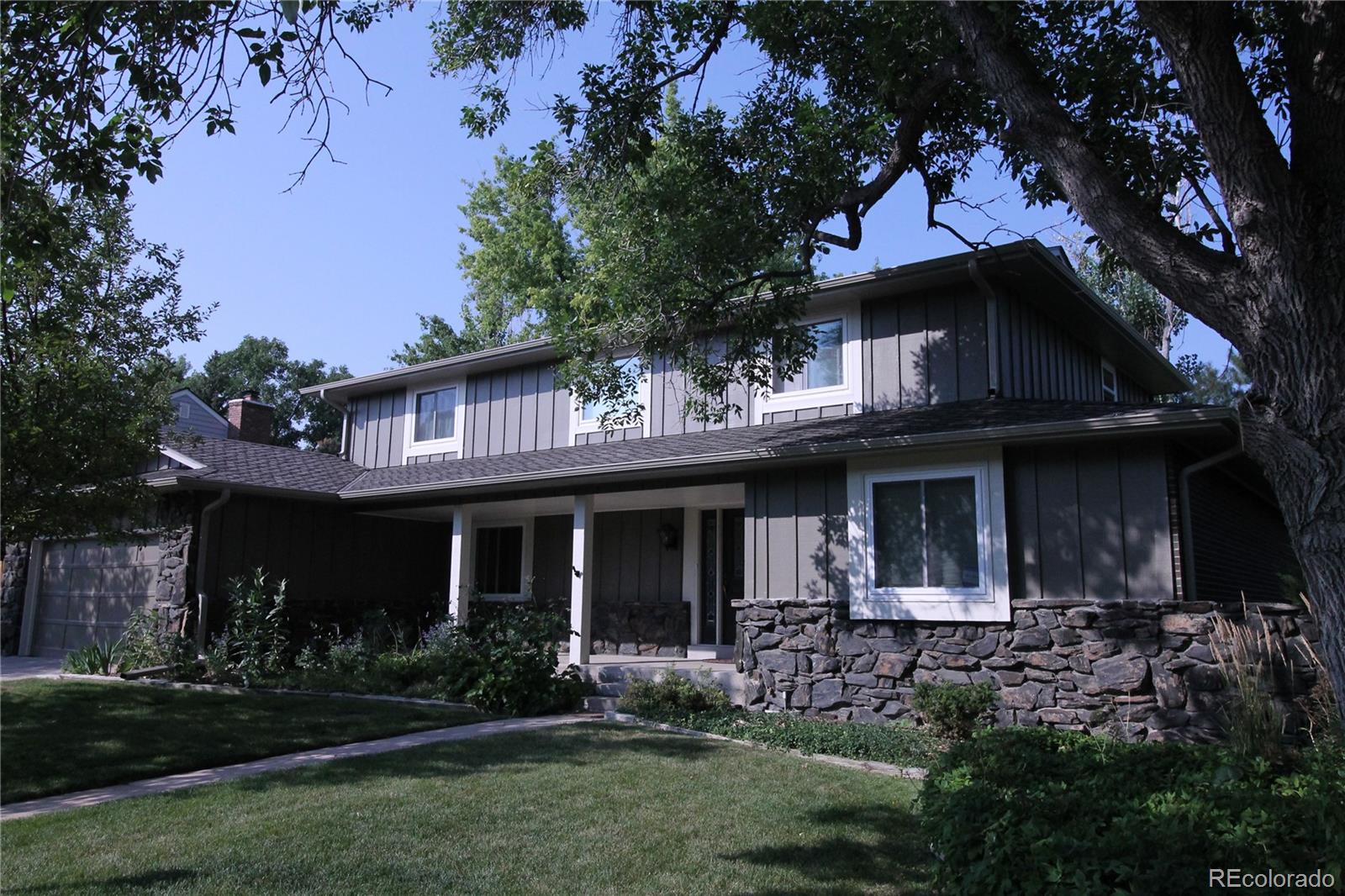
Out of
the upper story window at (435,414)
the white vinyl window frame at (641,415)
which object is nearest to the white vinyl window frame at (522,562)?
the upper story window at (435,414)

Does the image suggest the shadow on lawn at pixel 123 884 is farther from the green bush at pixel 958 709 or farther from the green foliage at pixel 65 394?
the green bush at pixel 958 709

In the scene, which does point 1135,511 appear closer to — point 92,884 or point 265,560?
point 92,884

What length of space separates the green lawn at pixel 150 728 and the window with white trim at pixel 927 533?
14.8ft

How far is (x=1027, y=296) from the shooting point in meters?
11.2

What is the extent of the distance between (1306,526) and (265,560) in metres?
13.1

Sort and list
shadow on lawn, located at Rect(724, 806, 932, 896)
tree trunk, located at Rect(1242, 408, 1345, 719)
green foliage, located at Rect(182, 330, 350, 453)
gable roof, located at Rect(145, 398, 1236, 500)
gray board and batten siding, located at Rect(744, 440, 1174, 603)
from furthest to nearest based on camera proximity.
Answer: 1. green foliage, located at Rect(182, 330, 350, 453)
2. gable roof, located at Rect(145, 398, 1236, 500)
3. gray board and batten siding, located at Rect(744, 440, 1174, 603)
4. shadow on lawn, located at Rect(724, 806, 932, 896)
5. tree trunk, located at Rect(1242, 408, 1345, 719)

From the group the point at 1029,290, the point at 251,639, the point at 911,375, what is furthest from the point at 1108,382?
the point at 251,639

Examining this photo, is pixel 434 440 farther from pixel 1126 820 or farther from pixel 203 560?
pixel 1126 820

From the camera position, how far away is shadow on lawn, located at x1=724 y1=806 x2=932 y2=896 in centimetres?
478

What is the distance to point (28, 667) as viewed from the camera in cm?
1335

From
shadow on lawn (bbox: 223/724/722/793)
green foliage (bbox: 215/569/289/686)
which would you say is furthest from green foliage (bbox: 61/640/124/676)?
shadow on lawn (bbox: 223/724/722/793)

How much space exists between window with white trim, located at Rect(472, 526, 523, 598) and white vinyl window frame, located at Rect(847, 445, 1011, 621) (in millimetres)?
7396

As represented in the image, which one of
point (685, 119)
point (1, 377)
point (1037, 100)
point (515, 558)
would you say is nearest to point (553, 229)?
point (515, 558)

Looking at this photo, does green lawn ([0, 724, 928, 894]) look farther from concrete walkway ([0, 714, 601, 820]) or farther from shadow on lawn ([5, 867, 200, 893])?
concrete walkway ([0, 714, 601, 820])
